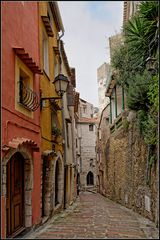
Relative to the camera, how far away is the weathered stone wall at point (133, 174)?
8.86 meters

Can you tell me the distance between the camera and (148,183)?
9.31 meters

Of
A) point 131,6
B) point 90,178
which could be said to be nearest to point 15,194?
point 131,6

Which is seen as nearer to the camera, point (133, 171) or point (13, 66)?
point (13, 66)

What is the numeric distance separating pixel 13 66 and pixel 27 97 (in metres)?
1.22

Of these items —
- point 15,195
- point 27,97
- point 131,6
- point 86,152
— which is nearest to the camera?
point 15,195

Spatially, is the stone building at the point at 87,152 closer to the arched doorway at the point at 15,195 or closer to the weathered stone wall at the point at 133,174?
the weathered stone wall at the point at 133,174

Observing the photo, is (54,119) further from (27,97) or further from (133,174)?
(27,97)

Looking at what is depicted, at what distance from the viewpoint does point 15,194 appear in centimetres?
758

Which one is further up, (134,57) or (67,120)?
(134,57)

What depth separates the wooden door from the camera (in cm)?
711

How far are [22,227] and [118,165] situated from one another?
30.2 feet

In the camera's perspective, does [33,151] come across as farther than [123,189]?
No

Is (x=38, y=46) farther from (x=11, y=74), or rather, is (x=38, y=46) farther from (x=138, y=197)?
(x=138, y=197)

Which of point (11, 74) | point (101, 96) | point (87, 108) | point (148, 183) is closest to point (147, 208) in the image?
point (148, 183)
